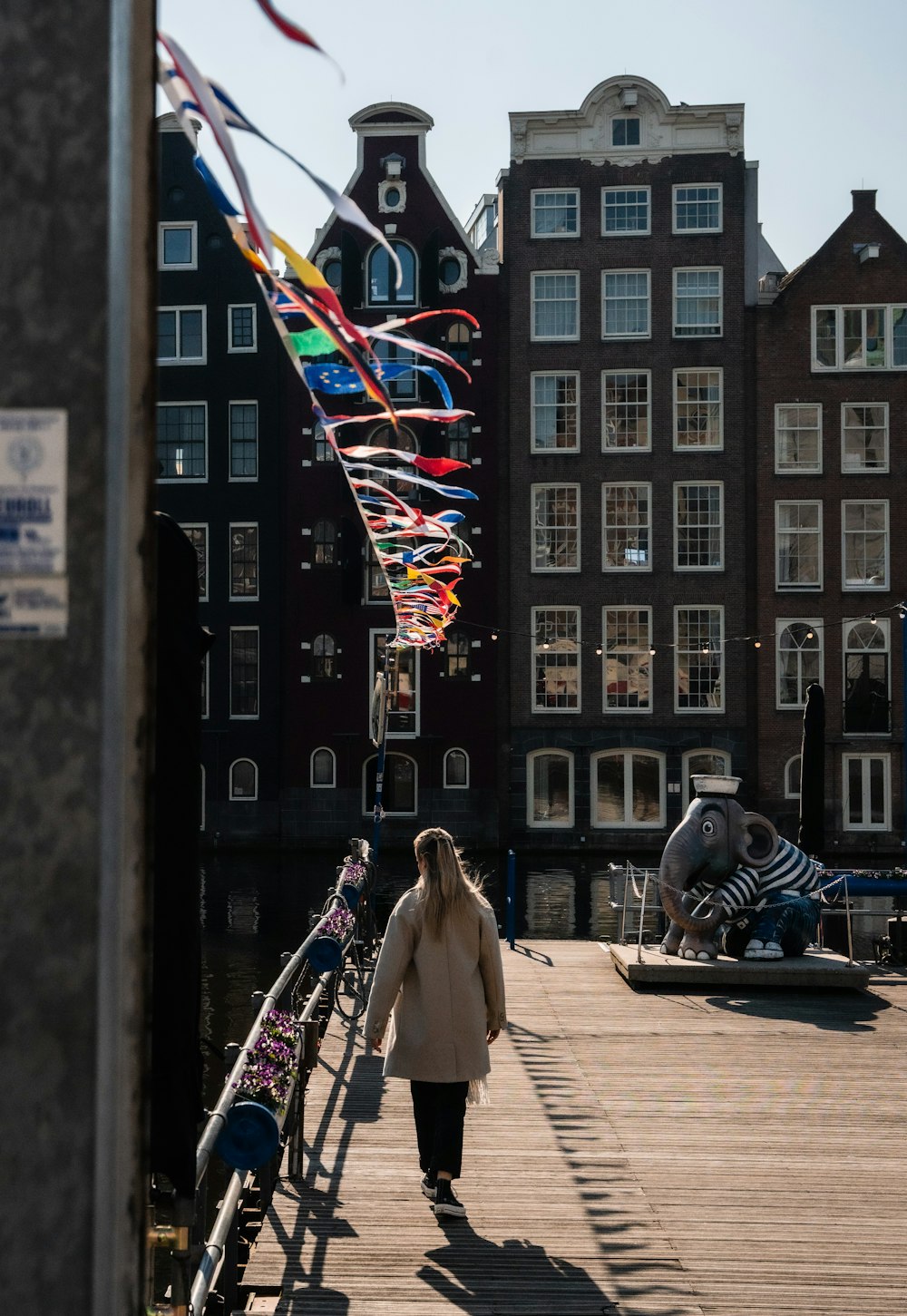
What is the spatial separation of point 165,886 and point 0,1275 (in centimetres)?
100

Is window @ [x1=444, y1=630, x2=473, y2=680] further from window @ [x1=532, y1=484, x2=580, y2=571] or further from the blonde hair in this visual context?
the blonde hair

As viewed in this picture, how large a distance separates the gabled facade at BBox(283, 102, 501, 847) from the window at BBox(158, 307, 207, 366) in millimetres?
3628

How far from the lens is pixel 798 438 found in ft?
125

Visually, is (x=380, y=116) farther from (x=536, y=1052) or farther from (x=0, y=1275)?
(x=0, y=1275)

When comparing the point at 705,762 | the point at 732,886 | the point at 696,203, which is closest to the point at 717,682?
the point at 705,762

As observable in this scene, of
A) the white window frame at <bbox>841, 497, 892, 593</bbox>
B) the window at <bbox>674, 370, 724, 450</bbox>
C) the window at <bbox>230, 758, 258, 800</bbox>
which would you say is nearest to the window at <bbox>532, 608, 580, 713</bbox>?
the window at <bbox>674, 370, 724, 450</bbox>

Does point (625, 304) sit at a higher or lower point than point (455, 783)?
higher

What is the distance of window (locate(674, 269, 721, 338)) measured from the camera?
125 ft

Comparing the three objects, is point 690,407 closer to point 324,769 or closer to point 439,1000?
point 324,769

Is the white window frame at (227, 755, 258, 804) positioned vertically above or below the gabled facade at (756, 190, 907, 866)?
below

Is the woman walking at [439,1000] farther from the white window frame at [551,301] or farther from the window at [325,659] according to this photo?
the white window frame at [551,301]

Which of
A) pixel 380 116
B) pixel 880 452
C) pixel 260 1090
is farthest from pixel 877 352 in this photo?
pixel 260 1090

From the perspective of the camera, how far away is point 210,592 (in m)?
38.1

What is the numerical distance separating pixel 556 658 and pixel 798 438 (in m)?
8.94
